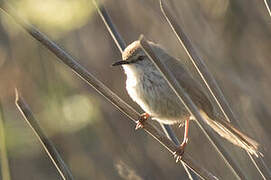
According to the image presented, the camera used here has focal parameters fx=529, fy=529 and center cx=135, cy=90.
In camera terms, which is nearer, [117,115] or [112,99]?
[112,99]

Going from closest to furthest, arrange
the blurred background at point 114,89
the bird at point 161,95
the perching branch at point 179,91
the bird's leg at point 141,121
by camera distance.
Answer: the perching branch at point 179,91 → the bird's leg at point 141,121 → the bird at point 161,95 → the blurred background at point 114,89

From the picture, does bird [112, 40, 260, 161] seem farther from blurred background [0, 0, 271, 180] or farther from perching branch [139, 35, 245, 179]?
perching branch [139, 35, 245, 179]

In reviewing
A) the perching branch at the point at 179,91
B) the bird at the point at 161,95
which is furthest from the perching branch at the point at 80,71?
Answer: the bird at the point at 161,95

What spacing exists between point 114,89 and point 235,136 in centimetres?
193

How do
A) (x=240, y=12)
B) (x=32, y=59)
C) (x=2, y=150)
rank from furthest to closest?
1. (x=240, y=12)
2. (x=32, y=59)
3. (x=2, y=150)

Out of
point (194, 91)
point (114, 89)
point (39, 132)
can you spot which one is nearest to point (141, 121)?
point (194, 91)

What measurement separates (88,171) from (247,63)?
1531mm

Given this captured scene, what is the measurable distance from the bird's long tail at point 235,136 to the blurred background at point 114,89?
465mm

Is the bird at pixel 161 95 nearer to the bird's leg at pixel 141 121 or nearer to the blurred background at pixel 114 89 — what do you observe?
the bird's leg at pixel 141 121

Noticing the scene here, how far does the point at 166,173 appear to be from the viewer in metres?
4.30

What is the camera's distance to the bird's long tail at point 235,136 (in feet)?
8.87

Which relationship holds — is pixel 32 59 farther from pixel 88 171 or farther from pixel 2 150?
pixel 2 150

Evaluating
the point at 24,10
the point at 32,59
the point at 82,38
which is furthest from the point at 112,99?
the point at 82,38

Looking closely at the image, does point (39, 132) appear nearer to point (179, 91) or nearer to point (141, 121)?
point (179, 91)
